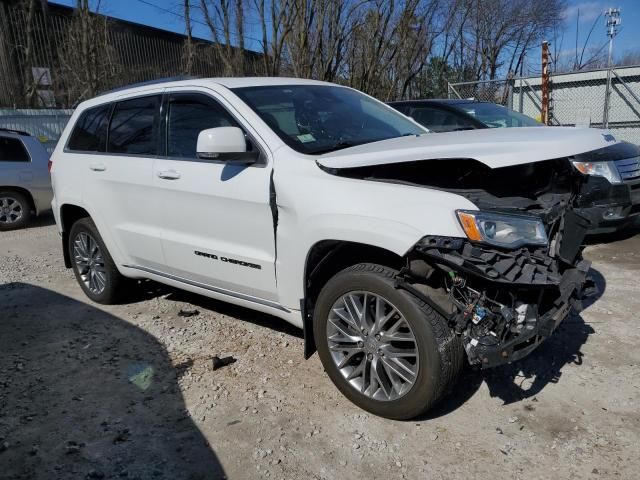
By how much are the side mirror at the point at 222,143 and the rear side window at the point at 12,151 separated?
25.7 ft

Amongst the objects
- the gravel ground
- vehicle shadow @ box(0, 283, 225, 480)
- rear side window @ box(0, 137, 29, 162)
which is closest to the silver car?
rear side window @ box(0, 137, 29, 162)

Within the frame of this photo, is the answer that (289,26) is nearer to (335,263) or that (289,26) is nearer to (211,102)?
(211,102)

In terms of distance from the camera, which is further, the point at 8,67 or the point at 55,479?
the point at 8,67

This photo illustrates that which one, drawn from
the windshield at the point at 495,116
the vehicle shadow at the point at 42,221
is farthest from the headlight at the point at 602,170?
the vehicle shadow at the point at 42,221

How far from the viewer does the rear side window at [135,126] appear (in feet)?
13.6

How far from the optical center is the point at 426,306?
8.94ft

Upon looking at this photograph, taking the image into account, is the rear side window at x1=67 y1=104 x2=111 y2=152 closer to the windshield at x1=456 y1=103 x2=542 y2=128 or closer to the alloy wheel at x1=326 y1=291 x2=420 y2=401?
the alloy wheel at x1=326 y1=291 x2=420 y2=401

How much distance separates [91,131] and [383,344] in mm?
3389

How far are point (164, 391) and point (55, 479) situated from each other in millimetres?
872

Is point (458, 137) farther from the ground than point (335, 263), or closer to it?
farther from the ground

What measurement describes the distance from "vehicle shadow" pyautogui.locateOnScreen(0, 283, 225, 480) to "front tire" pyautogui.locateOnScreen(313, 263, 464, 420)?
34.6 inches

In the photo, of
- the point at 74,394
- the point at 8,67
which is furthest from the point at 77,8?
the point at 74,394

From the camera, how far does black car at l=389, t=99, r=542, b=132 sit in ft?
24.6

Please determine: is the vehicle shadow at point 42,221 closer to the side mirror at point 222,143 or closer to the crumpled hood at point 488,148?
the side mirror at point 222,143
